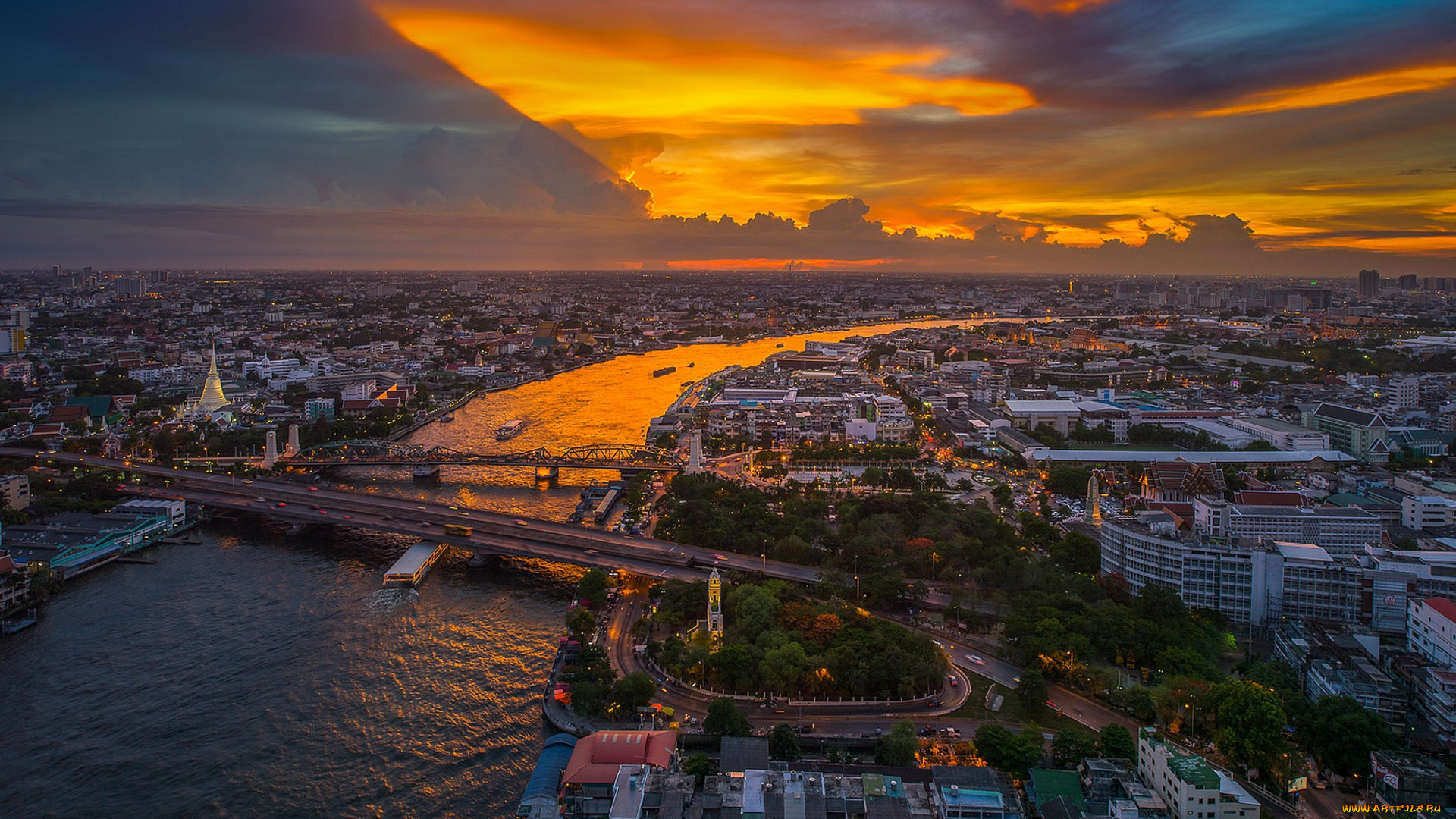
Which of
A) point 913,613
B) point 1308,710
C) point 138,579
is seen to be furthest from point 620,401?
point 1308,710

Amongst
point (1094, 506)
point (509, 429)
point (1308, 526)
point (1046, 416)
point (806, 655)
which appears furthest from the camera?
point (509, 429)

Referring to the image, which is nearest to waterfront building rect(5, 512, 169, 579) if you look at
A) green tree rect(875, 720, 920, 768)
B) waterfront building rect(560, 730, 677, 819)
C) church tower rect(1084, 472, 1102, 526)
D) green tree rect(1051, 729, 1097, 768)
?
waterfront building rect(560, 730, 677, 819)

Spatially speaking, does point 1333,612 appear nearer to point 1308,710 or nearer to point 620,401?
point 1308,710

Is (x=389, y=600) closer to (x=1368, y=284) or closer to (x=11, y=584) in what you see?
(x=11, y=584)

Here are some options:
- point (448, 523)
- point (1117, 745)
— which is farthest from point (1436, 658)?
point (448, 523)

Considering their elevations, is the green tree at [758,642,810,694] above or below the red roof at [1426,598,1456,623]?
below

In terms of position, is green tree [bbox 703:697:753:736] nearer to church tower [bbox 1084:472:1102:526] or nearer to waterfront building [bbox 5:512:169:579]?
church tower [bbox 1084:472:1102:526]

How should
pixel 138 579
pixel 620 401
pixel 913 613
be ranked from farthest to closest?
1. pixel 620 401
2. pixel 138 579
3. pixel 913 613
